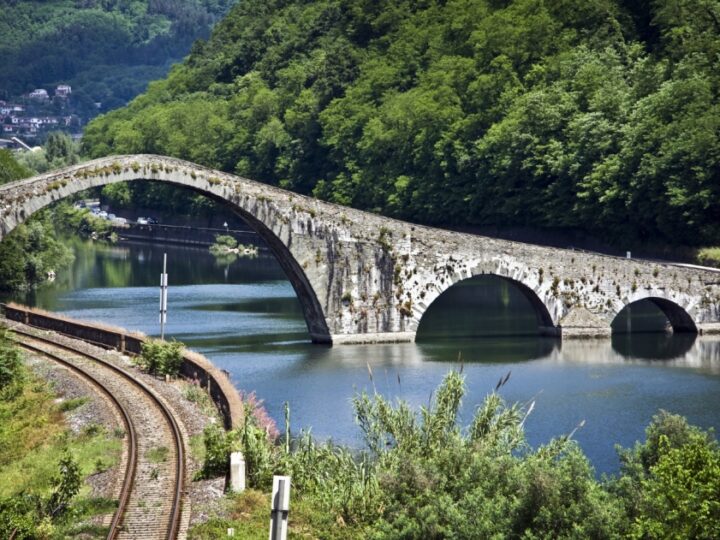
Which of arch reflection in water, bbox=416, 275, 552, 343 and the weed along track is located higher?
arch reflection in water, bbox=416, 275, 552, 343

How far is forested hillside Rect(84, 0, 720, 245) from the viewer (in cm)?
8094

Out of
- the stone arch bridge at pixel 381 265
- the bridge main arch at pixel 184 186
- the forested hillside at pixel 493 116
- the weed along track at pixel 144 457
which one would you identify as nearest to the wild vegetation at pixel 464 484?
the weed along track at pixel 144 457

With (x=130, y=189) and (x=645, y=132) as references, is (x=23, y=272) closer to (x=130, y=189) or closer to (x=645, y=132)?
(x=645, y=132)

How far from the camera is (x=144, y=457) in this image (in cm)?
3369

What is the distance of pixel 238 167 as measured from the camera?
138000 millimetres

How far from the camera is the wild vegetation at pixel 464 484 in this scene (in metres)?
26.1

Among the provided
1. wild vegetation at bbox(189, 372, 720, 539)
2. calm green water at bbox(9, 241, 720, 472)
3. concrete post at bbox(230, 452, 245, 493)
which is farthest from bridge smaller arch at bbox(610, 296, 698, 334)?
concrete post at bbox(230, 452, 245, 493)

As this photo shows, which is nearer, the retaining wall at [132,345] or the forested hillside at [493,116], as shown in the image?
the retaining wall at [132,345]

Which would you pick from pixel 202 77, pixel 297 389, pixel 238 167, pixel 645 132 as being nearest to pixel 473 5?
pixel 238 167

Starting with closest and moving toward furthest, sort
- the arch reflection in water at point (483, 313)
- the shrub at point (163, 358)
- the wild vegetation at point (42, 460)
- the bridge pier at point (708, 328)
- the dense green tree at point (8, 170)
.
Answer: the wild vegetation at point (42, 460) → the shrub at point (163, 358) → the bridge pier at point (708, 328) → the arch reflection in water at point (483, 313) → the dense green tree at point (8, 170)

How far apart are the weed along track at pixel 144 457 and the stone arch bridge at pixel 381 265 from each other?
12.9 m

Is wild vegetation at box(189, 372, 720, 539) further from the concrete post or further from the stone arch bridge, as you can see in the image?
the stone arch bridge

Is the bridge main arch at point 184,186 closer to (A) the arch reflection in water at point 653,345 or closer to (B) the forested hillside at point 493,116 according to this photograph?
(A) the arch reflection in water at point 653,345

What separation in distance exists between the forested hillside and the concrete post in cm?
4848
